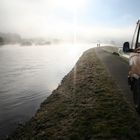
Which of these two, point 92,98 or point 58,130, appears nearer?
point 58,130

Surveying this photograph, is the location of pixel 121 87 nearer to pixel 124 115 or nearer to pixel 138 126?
pixel 124 115

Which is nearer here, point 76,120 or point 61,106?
point 76,120

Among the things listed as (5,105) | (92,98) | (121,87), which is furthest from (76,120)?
(5,105)

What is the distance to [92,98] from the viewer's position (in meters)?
12.0

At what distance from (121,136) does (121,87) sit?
6.44 metres

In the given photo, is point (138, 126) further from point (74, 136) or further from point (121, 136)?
point (74, 136)

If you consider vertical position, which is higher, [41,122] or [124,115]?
[124,115]

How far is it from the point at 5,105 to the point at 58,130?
303 inches

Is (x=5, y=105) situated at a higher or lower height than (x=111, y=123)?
lower

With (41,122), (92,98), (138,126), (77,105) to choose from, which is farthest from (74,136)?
(92,98)

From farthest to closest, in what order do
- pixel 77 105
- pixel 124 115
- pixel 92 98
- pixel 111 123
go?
pixel 92 98, pixel 77 105, pixel 124 115, pixel 111 123

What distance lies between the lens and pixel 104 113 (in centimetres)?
930

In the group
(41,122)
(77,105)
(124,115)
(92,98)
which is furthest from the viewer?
(92,98)

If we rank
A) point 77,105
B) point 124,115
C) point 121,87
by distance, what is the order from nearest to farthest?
point 124,115
point 77,105
point 121,87
